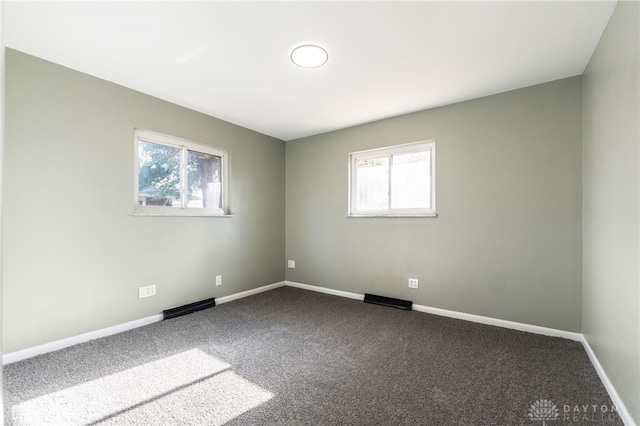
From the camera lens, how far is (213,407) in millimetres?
1826

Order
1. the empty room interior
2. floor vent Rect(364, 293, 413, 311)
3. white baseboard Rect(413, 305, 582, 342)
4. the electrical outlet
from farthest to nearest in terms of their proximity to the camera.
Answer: floor vent Rect(364, 293, 413, 311) < the electrical outlet < white baseboard Rect(413, 305, 582, 342) < the empty room interior

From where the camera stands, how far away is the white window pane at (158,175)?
122 inches

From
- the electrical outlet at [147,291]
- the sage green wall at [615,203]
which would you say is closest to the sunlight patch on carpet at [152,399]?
the electrical outlet at [147,291]

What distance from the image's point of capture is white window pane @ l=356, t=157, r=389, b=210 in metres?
3.88

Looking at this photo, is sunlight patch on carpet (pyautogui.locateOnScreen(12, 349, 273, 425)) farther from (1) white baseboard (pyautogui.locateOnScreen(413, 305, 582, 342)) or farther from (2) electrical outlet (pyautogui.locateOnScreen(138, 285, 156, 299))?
(1) white baseboard (pyautogui.locateOnScreen(413, 305, 582, 342))

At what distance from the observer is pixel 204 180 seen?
12.1ft

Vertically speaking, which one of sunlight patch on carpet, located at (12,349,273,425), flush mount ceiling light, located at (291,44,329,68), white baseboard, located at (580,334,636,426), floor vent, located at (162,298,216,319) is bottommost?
sunlight patch on carpet, located at (12,349,273,425)

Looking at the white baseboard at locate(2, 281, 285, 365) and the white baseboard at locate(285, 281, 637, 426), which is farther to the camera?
the white baseboard at locate(2, 281, 285, 365)

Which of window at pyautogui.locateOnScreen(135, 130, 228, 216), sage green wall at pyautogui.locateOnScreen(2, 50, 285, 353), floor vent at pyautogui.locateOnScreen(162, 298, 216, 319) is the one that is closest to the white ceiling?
sage green wall at pyautogui.locateOnScreen(2, 50, 285, 353)

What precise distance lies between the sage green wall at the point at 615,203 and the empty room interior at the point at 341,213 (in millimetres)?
20

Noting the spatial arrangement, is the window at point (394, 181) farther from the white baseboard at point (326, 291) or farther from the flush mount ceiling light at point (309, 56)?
the flush mount ceiling light at point (309, 56)

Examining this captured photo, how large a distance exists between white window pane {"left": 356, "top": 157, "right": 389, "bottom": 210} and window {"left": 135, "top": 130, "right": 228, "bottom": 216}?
5.66 ft

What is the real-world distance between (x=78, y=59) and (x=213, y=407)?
8.99 ft

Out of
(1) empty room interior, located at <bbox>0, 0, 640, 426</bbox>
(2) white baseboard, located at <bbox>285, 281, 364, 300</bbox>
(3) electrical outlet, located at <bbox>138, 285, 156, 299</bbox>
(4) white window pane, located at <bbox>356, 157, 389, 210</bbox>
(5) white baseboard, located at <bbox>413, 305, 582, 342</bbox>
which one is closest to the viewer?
(1) empty room interior, located at <bbox>0, 0, 640, 426</bbox>
